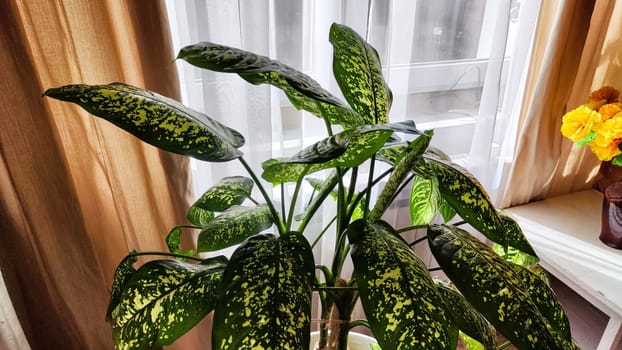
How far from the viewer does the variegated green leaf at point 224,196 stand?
0.71 meters

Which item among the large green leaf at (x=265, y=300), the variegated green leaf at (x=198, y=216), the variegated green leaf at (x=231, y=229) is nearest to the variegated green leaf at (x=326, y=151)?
the large green leaf at (x=265, y=300)

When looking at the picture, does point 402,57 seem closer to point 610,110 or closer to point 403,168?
point 610,110

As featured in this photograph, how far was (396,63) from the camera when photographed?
112 centimetres

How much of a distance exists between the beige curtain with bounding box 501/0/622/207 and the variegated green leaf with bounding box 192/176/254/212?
92 cm

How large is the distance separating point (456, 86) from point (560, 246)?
53cm

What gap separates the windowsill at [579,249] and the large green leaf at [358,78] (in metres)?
0.83

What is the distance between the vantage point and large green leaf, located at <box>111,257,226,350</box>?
1.76 ft

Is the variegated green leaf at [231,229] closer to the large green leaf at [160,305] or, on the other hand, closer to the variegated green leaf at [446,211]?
the large green leaf at [160,305]

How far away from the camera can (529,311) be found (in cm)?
48

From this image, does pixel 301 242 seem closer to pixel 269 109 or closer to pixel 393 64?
pixel 269 109

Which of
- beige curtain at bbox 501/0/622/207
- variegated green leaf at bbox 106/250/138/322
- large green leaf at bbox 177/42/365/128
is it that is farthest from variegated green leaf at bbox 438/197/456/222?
beige curtain at bbox 501/0/622/207

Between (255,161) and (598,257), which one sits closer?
(255,161)

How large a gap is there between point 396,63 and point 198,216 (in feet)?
2.07

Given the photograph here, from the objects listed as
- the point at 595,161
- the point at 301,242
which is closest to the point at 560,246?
the point at 595,161
